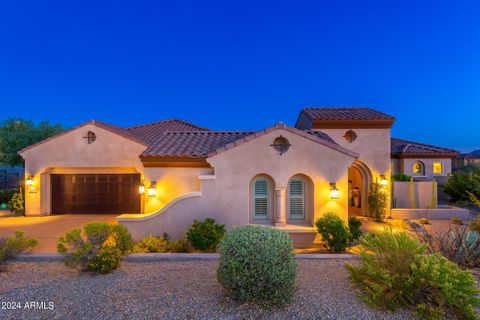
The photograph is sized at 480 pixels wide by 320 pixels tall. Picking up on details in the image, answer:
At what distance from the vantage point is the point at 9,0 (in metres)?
23.3

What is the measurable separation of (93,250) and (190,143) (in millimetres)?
6586

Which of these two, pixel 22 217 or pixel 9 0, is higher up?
pixel 9 0

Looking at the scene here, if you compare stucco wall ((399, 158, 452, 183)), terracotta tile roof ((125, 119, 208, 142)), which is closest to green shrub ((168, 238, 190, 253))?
terracotta tile roof ((125, 119, 208, 142))

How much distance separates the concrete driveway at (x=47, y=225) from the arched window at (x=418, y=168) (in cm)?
2082

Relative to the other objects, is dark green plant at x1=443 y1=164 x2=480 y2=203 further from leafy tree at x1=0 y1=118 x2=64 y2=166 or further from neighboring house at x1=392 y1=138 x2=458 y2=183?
leafy tree at x1=0 y1=118 x2=64 y2=166

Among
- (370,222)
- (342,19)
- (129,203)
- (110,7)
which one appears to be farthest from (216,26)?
(370,222)

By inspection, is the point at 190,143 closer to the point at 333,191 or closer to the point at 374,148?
the point at 333,191

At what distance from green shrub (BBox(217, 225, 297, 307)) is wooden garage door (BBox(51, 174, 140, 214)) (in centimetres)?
1056

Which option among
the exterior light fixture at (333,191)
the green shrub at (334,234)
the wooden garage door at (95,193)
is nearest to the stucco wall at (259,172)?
the exterior light fixture at (333,191)

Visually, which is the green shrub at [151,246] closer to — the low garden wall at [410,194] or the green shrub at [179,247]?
the green shrub at [179,247]

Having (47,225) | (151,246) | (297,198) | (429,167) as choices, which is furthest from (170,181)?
(429,167)

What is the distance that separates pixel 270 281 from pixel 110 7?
40.1 meters

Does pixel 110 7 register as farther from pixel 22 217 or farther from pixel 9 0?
pixel 22 217

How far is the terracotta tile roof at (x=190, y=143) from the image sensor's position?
1010 cm
